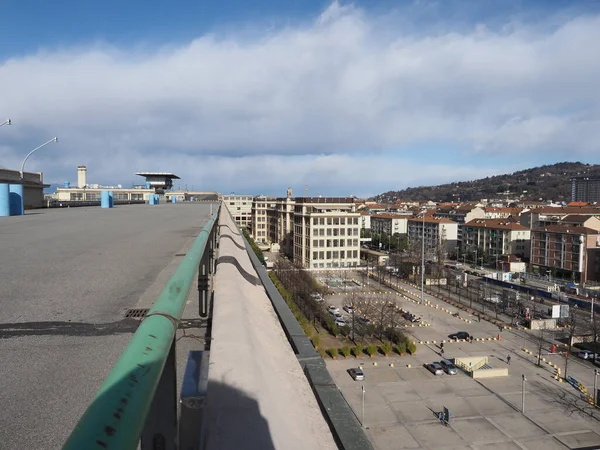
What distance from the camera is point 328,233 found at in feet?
156

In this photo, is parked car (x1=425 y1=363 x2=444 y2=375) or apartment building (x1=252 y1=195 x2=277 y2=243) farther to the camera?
apartment building (x1=252 y1=195 x2=277 y2=243)

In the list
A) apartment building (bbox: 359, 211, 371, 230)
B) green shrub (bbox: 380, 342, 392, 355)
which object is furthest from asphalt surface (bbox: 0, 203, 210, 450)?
apartment building (bbox: 359, 211, 371, 230)

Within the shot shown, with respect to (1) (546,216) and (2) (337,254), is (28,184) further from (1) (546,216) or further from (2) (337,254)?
(1) (546,216)

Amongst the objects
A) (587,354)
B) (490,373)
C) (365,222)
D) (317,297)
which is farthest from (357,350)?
(365,222)

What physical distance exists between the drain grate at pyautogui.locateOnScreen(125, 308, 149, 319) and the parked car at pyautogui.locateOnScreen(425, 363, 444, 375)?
67.3 feet

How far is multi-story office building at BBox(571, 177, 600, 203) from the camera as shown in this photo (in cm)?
13500

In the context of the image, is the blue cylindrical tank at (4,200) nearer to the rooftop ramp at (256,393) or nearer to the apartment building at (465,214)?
the rooftop ramp at (256,393)

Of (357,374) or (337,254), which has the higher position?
(337,254)

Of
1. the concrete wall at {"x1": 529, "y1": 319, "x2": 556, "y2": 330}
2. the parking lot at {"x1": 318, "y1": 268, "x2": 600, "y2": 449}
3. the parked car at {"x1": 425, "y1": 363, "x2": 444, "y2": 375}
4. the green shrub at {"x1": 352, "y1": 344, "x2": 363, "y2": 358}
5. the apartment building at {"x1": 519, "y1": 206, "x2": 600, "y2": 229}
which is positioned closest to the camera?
the parking lot at {"x1": 318, "y1": 268, "x2": 600, "y2": 449}

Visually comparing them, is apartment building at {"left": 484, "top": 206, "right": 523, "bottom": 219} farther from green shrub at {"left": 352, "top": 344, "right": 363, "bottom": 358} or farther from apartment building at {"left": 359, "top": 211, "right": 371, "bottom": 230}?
green shrub at {"left": 352, "top": 344, "right": 363, "bottom": 358}

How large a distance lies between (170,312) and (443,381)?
837 inches

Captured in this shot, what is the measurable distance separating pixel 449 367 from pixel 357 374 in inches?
195

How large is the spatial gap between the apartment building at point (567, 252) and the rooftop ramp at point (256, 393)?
51.3 metres

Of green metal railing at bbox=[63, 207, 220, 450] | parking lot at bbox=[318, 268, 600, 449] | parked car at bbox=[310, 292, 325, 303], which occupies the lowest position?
parking lot at bbox=[318, 268, 600, 449]
